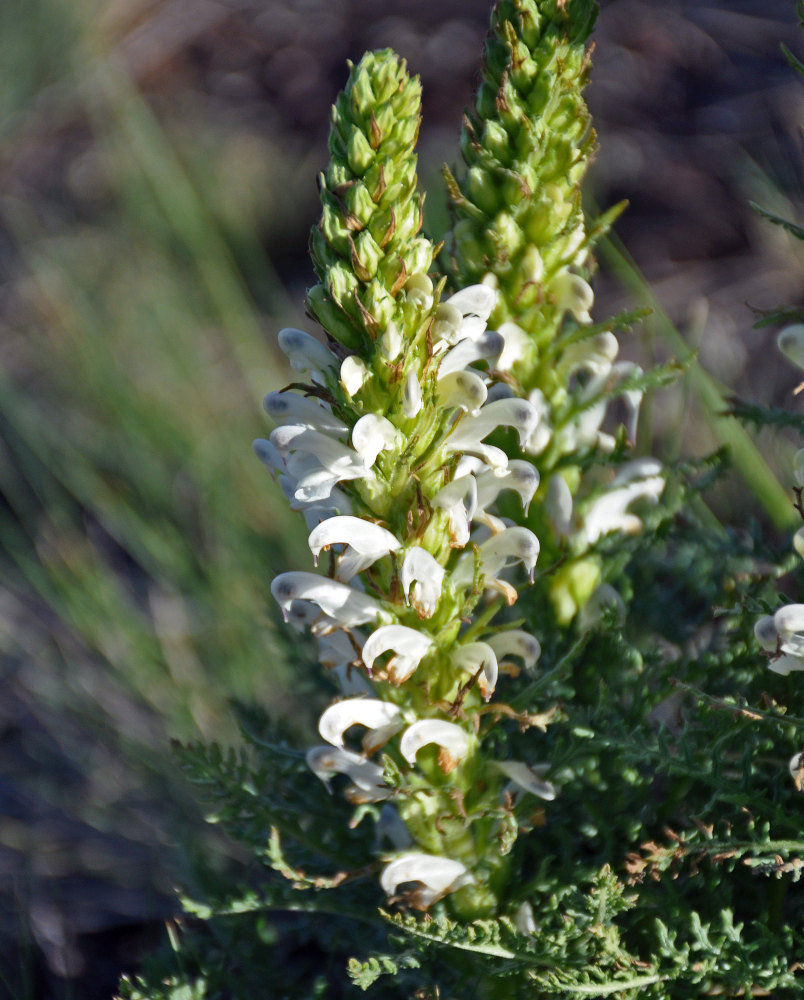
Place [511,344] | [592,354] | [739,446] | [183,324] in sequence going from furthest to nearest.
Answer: [183,324], [739,446], [592,354], [511,344]

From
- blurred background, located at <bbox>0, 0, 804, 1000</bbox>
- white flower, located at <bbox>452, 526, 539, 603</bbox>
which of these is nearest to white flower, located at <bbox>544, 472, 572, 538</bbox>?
white flower, located at <bbox>452, 526, 539, 603</bbox>

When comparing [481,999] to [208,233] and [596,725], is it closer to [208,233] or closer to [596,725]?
[596,725]

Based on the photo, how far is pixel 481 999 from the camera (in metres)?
1.29

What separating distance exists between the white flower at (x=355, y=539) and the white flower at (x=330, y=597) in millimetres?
35

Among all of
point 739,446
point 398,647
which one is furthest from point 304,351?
point 739,446

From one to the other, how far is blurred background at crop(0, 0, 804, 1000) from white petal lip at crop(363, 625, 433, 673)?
0.69 meters

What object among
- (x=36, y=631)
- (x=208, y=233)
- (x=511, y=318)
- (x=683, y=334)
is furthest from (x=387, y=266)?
(x=683, y=334)

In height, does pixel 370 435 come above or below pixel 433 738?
above

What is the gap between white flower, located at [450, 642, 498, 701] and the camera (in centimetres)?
108

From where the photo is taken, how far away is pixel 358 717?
1107 mm

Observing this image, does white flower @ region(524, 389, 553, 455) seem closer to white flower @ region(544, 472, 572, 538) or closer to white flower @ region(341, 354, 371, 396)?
white flower @ region(544, 472, 572, 538)

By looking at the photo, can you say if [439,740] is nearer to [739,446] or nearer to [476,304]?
[476,304]

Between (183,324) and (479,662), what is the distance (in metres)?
1.92

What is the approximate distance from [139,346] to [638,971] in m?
2.41
